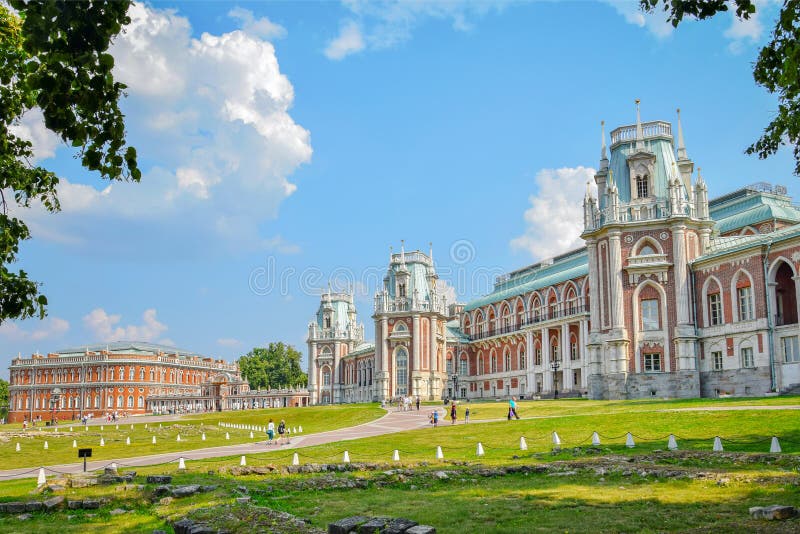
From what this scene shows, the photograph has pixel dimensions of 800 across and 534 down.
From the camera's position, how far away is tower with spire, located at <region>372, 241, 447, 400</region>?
93875 millimetres

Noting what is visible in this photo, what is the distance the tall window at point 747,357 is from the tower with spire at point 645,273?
3.83m

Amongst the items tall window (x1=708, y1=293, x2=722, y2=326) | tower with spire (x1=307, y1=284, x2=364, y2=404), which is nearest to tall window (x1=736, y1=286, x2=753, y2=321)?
tall window (x1=708, y1=293, x2=722, y2=326)

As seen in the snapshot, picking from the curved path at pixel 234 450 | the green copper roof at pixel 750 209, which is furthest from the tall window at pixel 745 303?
the curved path at pixel 234 450

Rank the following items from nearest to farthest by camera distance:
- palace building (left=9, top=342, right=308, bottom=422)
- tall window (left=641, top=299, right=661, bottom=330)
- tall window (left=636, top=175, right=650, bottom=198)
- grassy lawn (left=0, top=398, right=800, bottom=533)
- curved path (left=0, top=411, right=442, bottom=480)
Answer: grassy lawn (left=0, top=398, right=800, bottom=533)
curved path (left=0, top=411, right=442, bottom=480)
tall window (left=641, top=299, right=661, bottom=330)
tall window (left=636, top=175, right=650, bottom=198)
palace building (left=9, top=342, right=308, bottom=422)

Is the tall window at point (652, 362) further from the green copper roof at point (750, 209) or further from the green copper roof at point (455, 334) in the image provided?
the green copper roof at point (455, 334)

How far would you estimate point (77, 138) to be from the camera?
927cm

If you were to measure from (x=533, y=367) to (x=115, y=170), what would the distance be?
267ft

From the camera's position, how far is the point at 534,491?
18.4 metres

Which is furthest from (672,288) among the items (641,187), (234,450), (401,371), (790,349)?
(401,371)

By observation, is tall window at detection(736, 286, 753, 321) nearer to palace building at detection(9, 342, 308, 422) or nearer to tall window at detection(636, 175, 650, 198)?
tall window at detection(636, 175, 650, 198)

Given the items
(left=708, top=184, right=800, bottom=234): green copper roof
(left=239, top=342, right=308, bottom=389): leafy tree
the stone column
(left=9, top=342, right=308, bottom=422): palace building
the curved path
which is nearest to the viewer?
the curved path

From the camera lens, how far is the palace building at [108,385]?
138250 mm

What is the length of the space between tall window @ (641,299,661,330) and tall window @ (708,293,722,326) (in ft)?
13.3

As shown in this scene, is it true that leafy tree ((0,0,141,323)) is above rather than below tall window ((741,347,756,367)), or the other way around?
above
